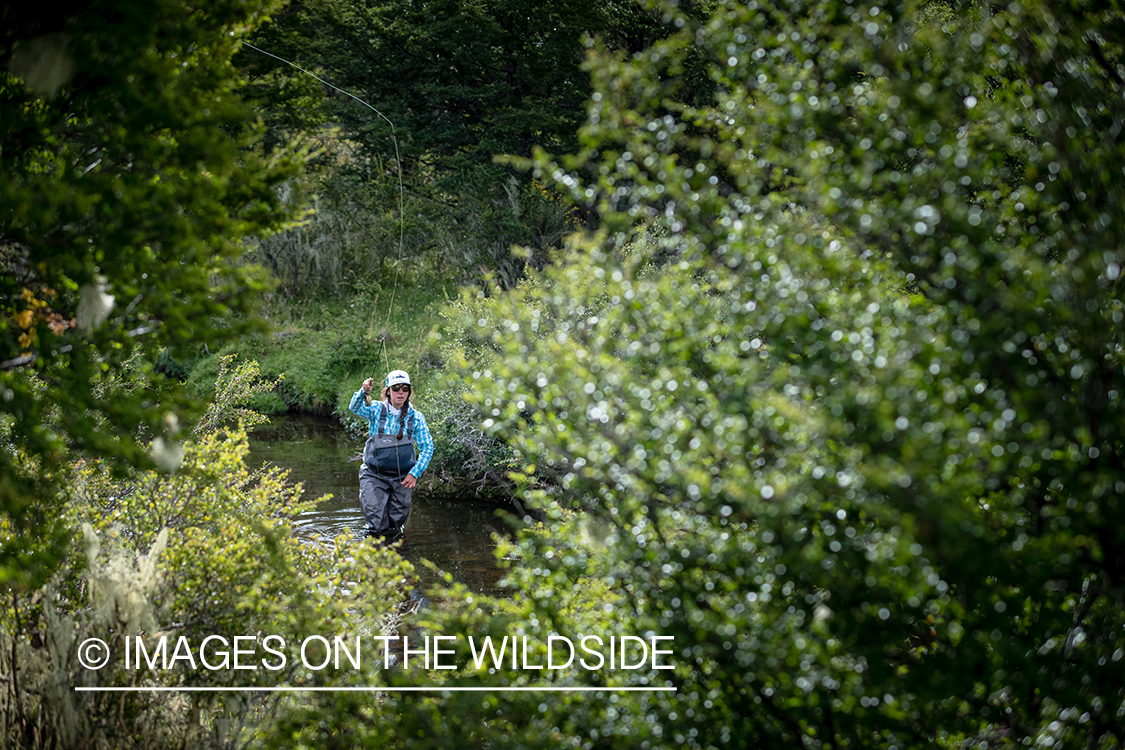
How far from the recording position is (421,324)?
16.0 metres

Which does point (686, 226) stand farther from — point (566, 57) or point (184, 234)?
point (566, 57)

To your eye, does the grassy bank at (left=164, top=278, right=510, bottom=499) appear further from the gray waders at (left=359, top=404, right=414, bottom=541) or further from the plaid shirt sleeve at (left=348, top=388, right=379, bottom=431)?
the plaid shirt sleeve at (left=348, top=388, right=379, bottom=431)

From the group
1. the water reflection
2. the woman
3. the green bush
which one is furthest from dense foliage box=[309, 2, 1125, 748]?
the woman

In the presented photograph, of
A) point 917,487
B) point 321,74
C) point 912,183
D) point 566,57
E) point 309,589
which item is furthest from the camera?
point 321,74

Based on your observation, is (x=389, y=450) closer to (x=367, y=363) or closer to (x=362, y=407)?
(x=362, y=407)

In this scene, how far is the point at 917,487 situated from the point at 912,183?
3.26 feet

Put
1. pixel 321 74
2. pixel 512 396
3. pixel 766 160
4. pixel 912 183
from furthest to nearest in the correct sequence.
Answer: pixel 321 74 → pixel 512 396 → pixel 766 160 → pixel 912 183

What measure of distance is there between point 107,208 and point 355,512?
7.32m

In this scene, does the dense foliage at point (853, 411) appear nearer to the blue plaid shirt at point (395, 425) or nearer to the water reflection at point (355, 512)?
the water reflection at point (355, 512)

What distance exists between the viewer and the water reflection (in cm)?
812

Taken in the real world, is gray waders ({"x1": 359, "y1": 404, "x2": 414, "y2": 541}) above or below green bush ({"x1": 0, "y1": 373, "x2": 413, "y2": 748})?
above

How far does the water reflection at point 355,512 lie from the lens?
8.12 meters

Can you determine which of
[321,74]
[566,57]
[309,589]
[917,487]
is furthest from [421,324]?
[917,487]
